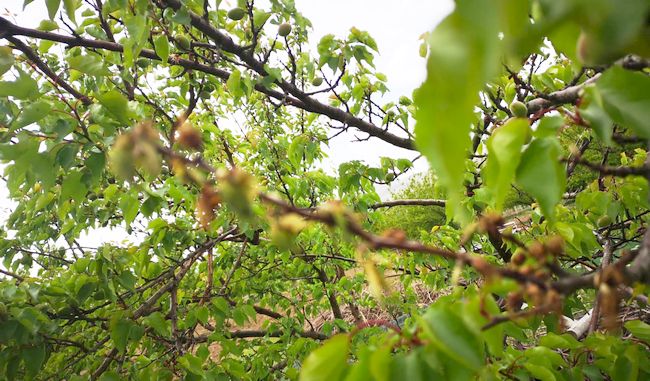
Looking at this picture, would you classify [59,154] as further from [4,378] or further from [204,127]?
[204,127]

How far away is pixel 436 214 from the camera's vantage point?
50.4 ft

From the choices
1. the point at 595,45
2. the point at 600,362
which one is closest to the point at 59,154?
the point at 595,45

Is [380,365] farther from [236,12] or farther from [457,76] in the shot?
[236,12]

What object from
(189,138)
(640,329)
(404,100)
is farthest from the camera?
(404,100)

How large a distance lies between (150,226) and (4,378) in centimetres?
89

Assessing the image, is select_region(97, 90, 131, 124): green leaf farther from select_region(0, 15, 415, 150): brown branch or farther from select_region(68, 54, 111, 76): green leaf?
select_region(0, 15, 415, 150): brown branch

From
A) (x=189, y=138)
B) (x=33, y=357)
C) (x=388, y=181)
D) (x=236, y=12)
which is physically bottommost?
(x=189, y=138)

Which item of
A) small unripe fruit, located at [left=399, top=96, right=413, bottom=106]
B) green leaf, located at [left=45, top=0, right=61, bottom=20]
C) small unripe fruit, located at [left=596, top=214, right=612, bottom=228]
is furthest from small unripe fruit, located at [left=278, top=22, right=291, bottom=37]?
small unripe fruit, located at [left=596, top=214, right=612, bottom=228]

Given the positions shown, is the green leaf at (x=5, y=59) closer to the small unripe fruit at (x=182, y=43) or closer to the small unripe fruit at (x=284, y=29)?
the small unripe fruit at (x=182, y=43)

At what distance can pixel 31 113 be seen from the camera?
1148 millimetres

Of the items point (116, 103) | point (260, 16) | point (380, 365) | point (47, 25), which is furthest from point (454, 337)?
point (47, 25)

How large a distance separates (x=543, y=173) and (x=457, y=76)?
361 millimetres

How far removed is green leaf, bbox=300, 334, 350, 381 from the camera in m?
0.51

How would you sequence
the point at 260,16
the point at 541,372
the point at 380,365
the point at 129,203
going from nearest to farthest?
the point at 380,365, the point at 541,372, the point at 129,203, the point at 260,16
